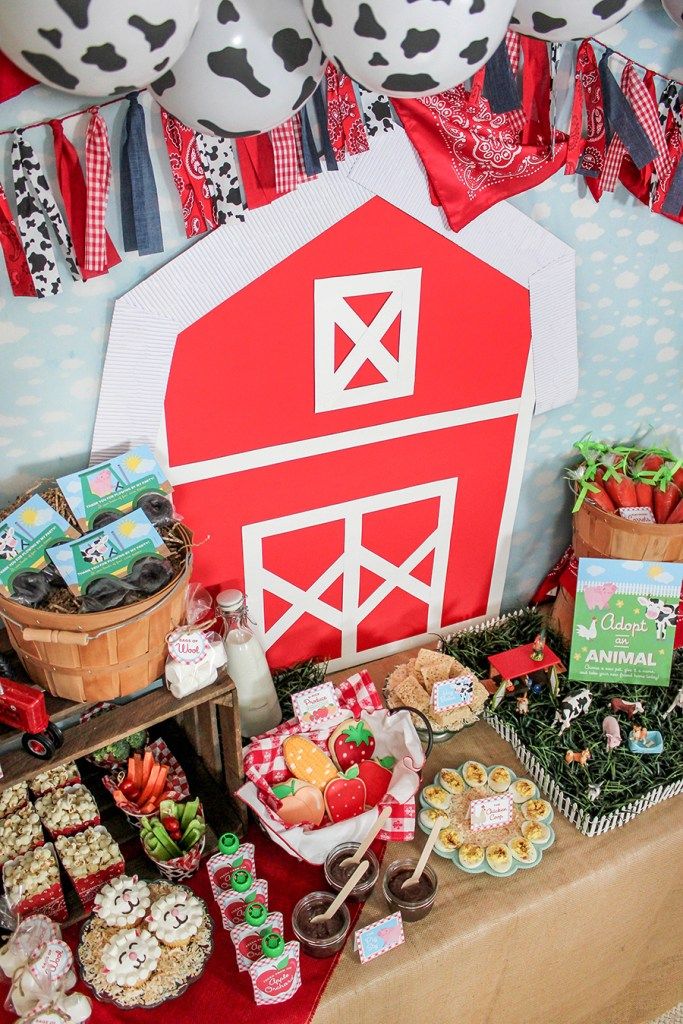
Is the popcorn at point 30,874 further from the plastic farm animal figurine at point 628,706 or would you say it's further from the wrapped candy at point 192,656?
the plastic farm animal figurine at point 628,706

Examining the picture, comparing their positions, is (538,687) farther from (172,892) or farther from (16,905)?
(16,905)

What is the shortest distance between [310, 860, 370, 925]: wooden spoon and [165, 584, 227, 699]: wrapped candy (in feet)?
1.57

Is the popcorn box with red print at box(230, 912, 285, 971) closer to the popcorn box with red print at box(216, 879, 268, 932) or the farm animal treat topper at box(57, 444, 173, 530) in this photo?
the popcorn box with red print at box(216, 879, 268, 932)

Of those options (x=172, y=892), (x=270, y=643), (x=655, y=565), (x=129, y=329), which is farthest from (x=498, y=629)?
(x=129, y=329)

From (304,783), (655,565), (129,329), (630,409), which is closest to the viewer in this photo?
(129,329)

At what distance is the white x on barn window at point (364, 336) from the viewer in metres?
1.74

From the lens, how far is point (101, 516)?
1572 mm

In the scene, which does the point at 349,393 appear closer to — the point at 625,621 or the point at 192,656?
the point at 192,656

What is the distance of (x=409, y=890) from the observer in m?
1.72

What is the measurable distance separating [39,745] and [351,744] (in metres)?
0.72

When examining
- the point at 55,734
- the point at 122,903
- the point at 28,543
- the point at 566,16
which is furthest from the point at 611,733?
the point at 566,16

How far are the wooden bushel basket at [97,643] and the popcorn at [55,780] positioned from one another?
1.05ft

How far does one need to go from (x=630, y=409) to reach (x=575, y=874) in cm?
121

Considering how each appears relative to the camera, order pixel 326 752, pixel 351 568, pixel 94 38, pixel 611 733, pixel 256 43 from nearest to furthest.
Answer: pixel 94 38, pixel 256 43, pixel 326 752, pixel 611 733, pixel 351 568
